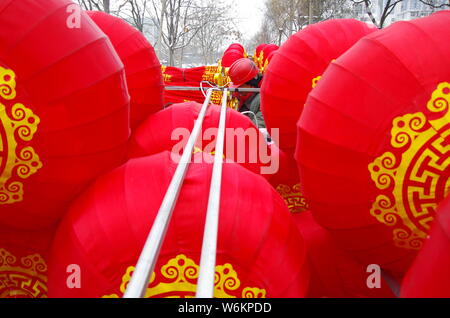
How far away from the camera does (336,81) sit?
1539 millimetres

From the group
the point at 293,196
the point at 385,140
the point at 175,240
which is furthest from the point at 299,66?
the point at 175,240

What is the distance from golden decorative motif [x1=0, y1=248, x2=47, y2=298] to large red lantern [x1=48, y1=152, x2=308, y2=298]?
33 cm

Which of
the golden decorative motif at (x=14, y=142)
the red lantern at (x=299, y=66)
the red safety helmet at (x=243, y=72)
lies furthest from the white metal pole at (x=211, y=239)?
the red safety helmet at (x=243, y=72)

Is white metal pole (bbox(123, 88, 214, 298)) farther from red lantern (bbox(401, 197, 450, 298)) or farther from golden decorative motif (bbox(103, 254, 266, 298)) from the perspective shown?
red lantern (bbox(401, 197, 450, 298))

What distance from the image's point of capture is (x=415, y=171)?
1366 mm

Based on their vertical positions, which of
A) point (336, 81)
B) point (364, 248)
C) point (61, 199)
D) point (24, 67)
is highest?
point (24, 67)

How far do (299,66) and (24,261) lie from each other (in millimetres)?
1890

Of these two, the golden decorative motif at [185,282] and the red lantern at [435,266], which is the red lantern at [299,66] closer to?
the golden decorative motif at [185,282]

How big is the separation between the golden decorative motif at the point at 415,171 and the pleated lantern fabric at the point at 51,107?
104 cm

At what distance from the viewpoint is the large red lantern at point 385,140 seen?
1.34 meters

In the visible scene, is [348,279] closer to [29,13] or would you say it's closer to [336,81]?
→ [336,81]

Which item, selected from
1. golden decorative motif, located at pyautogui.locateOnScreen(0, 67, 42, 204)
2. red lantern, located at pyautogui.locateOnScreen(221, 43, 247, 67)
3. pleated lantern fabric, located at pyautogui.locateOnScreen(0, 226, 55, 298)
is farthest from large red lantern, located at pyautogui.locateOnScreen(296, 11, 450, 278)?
red lantern, located at pyautogui.locateOnScreen(221, 43, 247, 67)

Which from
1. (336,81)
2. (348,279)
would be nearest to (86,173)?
(336,81)

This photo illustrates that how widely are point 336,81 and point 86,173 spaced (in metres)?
1.04
